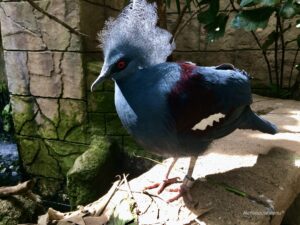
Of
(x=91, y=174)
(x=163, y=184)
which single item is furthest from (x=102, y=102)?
(x=163, y=184)

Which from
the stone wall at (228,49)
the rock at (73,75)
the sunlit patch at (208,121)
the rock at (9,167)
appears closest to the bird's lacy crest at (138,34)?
the sunlit patch at (208,121)

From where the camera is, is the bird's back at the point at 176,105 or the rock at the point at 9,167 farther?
the rock at the point at 9,167

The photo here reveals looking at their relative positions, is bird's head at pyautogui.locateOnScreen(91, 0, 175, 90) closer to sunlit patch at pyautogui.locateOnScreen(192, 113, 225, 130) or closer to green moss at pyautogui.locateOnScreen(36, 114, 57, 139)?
sunlit patch at pyautogui.locateOnScreen(192, 113, 225, 130)

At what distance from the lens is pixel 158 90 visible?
1.16m

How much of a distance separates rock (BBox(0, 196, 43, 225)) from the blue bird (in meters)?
1.05

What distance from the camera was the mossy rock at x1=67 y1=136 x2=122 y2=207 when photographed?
103 inches

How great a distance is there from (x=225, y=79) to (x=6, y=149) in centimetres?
317

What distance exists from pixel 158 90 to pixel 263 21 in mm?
1406

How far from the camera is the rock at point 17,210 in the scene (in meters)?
1.90

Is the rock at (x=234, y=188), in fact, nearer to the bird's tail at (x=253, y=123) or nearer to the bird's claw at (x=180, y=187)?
the bird's claw at (x=180, y=187)

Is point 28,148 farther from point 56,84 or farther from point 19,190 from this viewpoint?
point 19,190

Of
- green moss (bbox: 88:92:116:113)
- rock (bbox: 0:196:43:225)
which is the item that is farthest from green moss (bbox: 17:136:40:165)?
rock (bbox: 0:196:43:225)

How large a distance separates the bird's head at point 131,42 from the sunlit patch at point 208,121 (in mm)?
266

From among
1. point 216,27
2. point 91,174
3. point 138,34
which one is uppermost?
point 216,27
